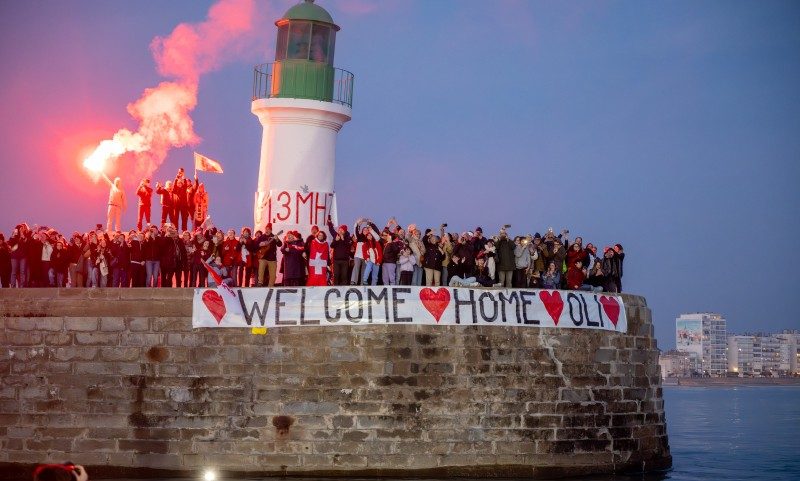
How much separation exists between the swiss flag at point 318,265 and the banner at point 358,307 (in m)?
0.95

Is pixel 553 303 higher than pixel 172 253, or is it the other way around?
pixel 172 253

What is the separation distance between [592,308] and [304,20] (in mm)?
10562

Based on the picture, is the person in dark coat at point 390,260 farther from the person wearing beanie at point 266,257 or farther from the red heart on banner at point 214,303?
the red heart on banner at point 214,303

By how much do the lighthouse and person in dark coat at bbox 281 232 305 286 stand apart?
5215 mm

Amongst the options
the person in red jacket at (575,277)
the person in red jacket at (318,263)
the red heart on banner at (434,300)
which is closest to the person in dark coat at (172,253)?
the person in red jacket at (318,263)

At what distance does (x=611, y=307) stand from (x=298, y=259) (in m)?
6.26

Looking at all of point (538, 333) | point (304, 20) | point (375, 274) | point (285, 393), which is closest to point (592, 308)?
point (538, 333)

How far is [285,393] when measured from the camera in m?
21.5

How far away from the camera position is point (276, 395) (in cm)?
2145

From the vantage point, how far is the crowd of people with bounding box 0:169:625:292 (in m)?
22.9

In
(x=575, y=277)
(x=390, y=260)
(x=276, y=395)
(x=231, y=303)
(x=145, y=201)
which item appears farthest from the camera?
(x=145, y=201)

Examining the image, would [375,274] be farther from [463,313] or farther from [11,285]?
[11,285]

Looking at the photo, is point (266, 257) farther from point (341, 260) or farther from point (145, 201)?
point (145, 201)

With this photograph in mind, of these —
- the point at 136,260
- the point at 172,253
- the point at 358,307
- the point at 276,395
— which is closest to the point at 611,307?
the point at 358,307
